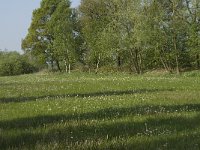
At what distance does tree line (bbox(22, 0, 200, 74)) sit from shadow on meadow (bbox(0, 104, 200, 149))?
44.7 m

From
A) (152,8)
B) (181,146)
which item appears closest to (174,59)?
(152,8)

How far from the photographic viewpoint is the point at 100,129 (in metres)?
10.1

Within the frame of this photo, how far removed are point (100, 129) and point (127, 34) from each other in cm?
5025

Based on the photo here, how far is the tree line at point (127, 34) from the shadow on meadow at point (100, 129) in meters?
44.7

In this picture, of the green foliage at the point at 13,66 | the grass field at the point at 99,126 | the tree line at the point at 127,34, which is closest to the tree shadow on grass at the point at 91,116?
the grass field at the point at 99,126

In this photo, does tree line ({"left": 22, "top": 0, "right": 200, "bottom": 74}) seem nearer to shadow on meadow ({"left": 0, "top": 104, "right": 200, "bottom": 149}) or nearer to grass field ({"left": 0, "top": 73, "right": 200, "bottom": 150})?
grass field ({"left": 0, "top": 73, "right": 200, "bottom": 150})

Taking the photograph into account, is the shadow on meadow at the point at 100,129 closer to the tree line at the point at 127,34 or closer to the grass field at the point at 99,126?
the grass field at the point at 99,126

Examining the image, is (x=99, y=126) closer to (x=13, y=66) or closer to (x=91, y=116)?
(x=91, y=116)

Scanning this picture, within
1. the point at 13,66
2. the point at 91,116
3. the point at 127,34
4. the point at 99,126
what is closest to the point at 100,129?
the point at 99,126

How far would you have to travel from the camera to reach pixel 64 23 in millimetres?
70438

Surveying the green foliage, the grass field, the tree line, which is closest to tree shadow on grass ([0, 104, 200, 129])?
the grass field

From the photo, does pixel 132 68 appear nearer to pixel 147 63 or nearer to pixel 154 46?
pixel 147 63

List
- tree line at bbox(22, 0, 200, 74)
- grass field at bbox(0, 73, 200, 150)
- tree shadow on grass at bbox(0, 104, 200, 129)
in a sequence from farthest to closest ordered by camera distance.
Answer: tree line at bbox(22, 0, 200, 74)
tree shadow on grass at bbox(0, 104, 200, 129)
grass field at bbox(0, 73, 200, 150)

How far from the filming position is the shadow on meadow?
8617 millimetres
